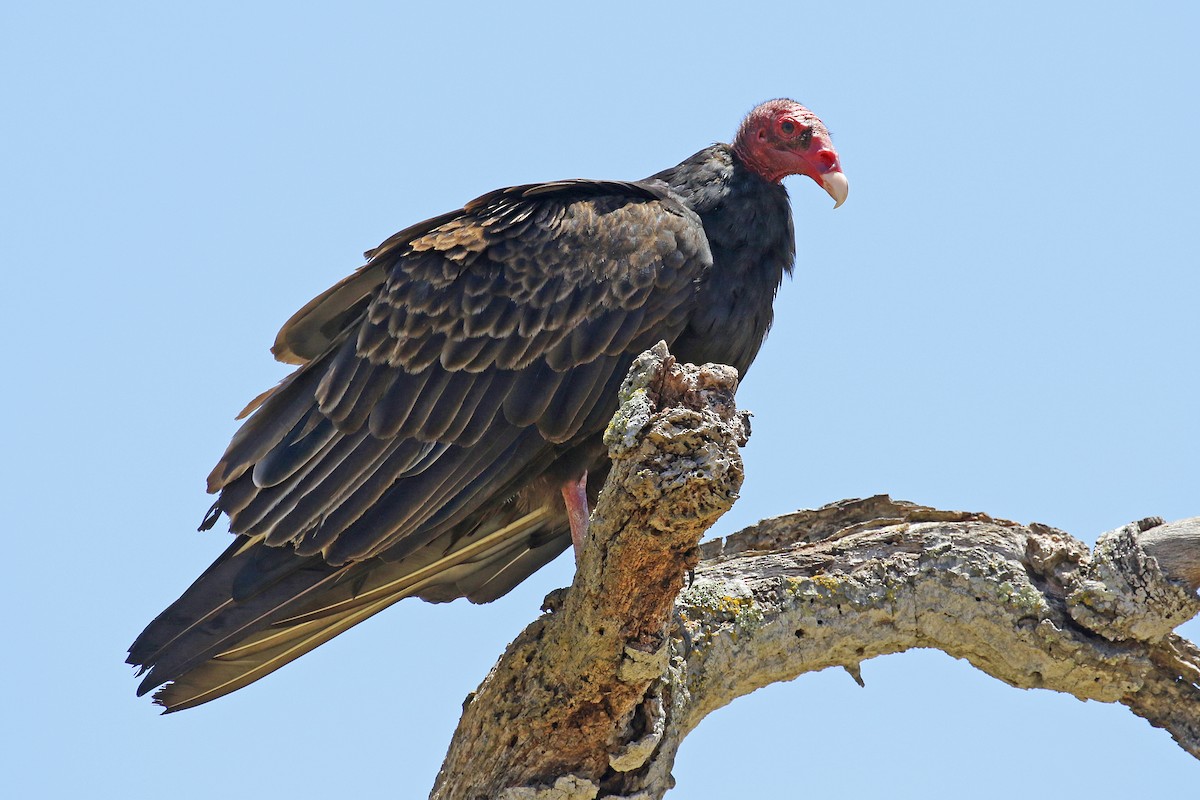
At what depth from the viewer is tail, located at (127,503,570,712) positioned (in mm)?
4254

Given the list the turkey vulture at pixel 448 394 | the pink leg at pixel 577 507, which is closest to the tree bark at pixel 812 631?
the pink leg at pixel 577 507

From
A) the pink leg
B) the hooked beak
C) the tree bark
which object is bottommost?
the tree bark

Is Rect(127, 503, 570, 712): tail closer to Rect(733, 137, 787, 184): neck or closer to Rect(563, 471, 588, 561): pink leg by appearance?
Rect(563, 471, 588, 561): pink leg

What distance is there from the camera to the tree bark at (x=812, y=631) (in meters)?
3.75

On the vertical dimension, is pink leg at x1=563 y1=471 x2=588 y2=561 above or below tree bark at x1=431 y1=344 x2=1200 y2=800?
above

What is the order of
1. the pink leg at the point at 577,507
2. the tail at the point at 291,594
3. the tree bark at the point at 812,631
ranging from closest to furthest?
the tree bark at the point at 812,631 < the tail at the point at 291,594 < the pink leg at the point at 577,507

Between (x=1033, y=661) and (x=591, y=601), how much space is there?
68.1 inches

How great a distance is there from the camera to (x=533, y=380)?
4.54m

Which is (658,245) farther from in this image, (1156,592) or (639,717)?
(1156,592)

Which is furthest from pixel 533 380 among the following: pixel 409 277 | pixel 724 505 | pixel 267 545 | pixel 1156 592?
pixel 1156 592

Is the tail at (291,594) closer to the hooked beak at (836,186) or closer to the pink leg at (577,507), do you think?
the pink leg at (577,507)

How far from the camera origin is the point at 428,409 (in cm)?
458

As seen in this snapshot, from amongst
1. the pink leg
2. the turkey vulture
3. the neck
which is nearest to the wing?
the turkey vulture

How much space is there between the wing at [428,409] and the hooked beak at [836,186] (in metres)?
0.66
